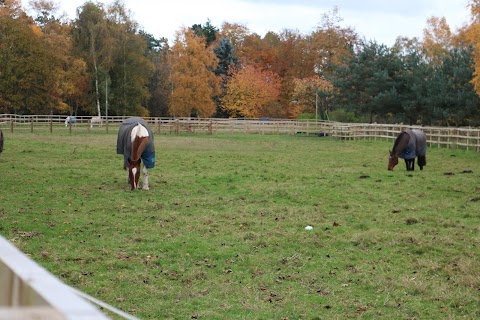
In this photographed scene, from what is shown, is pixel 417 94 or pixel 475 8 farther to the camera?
pixel 417 94

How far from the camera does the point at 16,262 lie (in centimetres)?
154

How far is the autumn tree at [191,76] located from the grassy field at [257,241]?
39127 millimetres

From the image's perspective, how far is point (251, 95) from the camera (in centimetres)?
5762

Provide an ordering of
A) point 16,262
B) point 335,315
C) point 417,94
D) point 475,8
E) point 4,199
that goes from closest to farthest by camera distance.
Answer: point 16,262 < point 335,315 < point 4,199 < point 475,8 < point 417,94

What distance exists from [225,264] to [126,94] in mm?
49754

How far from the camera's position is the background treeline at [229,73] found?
3684cm

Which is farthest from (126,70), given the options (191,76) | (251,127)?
(251,127)

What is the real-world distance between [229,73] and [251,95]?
5121 mm

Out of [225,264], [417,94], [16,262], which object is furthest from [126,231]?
[417,94]

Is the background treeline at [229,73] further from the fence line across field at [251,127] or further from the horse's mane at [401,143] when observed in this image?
the horse's mane at [401,143]

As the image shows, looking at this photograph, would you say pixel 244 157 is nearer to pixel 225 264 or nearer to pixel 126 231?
pixel 126 231

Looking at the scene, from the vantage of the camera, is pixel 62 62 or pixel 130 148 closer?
pixel 130 148

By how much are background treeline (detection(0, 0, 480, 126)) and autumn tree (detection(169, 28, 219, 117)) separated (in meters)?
0.10

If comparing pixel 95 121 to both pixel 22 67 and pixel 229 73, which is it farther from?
pixel 229 73
